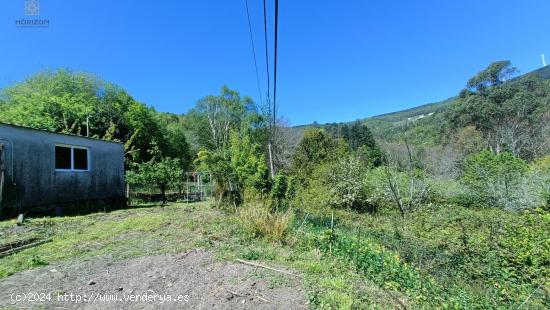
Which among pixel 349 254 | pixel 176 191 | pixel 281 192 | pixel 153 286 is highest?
pixel 281 192

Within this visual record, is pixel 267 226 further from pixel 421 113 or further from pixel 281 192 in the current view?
pixel 421 113

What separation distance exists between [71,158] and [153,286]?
9309mm

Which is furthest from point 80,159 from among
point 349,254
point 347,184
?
point 347,184

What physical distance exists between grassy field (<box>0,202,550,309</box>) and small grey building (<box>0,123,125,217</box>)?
1.48m

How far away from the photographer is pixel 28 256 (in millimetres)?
4680

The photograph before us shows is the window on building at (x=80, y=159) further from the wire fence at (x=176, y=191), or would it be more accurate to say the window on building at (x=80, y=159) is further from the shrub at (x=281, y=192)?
the shrub at (x=281, y=192)

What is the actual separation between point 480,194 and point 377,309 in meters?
13.7

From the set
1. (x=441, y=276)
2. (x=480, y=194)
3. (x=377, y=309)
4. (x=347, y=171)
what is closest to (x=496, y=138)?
(x=480, y=194)

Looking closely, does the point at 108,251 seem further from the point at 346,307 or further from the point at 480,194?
the point at 480,194

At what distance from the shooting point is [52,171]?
382 inches

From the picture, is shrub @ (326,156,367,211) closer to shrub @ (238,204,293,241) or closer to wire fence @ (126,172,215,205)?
wire fence @ (126,172,215,205)

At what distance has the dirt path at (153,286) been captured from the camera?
3.11 metres

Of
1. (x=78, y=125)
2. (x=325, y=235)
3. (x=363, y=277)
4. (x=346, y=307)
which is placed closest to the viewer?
(x=346, y=307)

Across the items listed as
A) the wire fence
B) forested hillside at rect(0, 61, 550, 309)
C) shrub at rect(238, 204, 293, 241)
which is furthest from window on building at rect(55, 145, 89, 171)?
shrub at rect(238, 204, 293, 241)
